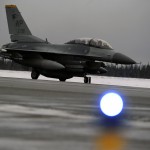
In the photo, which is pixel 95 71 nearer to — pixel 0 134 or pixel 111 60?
pixel 111 60

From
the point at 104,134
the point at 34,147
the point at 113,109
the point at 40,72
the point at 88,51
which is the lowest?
the point at 40,72

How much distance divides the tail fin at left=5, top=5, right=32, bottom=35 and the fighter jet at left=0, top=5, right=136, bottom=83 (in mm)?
181

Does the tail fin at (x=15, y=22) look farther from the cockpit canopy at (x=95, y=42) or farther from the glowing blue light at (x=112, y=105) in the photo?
the glowing blue light at (x=112, y=105)

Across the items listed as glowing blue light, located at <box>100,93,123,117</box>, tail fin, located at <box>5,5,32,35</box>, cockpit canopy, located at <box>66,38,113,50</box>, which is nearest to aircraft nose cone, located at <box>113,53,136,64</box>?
cockpit canopy, located at <box>66,38,113,50</box>

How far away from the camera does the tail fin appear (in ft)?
106

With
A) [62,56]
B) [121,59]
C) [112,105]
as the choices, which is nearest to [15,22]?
[62,56]

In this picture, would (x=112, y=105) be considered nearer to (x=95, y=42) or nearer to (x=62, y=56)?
(x=95, y=42)

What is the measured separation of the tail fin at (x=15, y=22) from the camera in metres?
32.3

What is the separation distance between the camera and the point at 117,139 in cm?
360

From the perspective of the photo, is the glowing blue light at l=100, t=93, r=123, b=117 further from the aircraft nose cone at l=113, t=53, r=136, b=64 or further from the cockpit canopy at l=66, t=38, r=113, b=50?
the cockpit canopy at l=66, t=38, r=113, b=50

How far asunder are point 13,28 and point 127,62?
1025 cm

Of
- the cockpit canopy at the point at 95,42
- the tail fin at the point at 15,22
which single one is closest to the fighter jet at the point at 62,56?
the cockpit canopy at the point at 95,42

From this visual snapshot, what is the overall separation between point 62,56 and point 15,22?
606 cm

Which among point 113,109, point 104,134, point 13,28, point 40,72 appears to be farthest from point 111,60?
point 104,134
